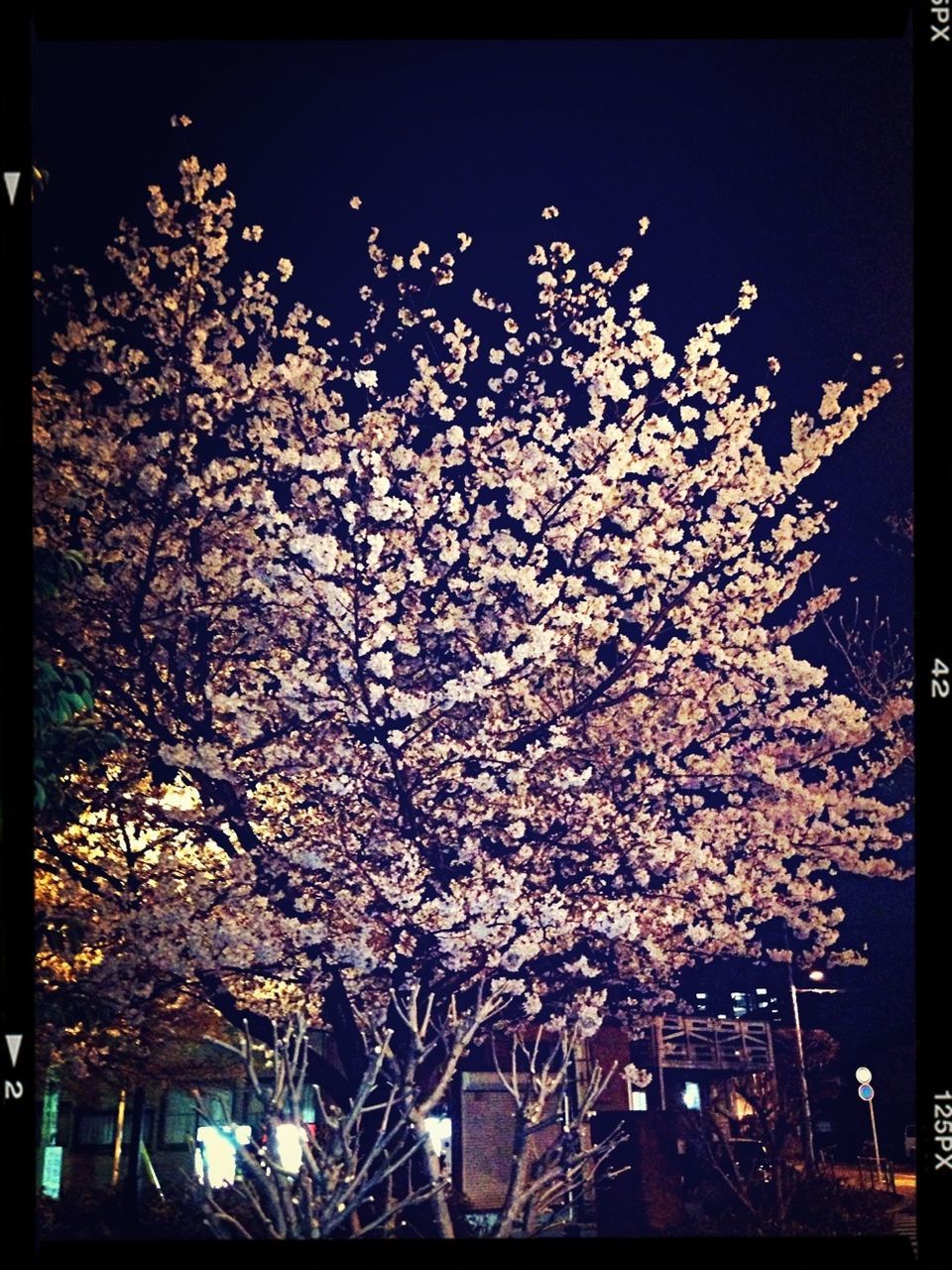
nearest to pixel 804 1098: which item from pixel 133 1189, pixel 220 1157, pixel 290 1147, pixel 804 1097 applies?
pixel 804 1097

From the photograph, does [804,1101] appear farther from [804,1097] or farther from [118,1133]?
[118,1133]

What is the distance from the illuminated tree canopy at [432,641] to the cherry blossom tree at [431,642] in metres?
0.01

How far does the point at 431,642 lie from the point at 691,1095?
237 cm

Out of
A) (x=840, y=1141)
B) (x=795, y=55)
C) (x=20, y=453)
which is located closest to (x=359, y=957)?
(x=840, y=1141)

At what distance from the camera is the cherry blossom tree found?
5.96m

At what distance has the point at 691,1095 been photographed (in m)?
5.92

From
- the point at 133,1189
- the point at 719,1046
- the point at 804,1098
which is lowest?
the point at 133,1189

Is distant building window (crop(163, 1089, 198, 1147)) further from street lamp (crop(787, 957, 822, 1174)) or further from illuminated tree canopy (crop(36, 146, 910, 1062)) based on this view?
street lamp (crop(787, 957, 822, 1174))

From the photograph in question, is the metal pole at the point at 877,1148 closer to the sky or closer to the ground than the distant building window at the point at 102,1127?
closer to the ground

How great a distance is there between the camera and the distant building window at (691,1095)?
232 inches

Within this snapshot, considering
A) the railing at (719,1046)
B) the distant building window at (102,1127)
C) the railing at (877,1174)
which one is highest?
the railing at (719,1046)

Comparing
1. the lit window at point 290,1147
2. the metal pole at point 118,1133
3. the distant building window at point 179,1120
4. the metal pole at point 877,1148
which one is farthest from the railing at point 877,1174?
the metal pole at point 118,1133

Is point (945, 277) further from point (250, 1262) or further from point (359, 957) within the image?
point (250, 1262)

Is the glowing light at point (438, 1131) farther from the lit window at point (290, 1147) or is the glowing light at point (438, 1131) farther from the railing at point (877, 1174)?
the railing at point (877, 1174)
